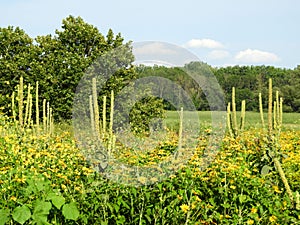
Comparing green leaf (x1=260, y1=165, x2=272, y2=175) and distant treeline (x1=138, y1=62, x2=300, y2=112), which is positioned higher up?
distant treeline (x1=138, y1=62, x2=300, y2=112)

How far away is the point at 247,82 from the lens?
1743 inches

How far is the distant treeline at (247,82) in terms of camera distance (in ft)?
25.3

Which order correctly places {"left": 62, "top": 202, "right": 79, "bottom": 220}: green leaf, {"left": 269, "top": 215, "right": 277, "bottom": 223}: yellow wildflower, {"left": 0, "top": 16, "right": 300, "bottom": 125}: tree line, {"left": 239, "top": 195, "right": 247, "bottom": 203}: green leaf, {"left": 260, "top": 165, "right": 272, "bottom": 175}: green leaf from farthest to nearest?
{"left": 0, "top": 16, "right": 300, "bottom": 125}: tree line, {"left": 260, "top": 165, "right": 272, "bottom": 175}: green leaf, {"left": 239, "top": 195, "right": 247, "bottom": 203}: green leaf, {"left": 269, "top": 215, "right": 277, "bottom": 223}: yellow wildflower, {"left": 62, "top": 202, "right": 79, "bottom": 220}: green leaf

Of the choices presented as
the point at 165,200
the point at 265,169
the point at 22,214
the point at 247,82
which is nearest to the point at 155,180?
the point at 165,200

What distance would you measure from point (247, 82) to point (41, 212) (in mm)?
43043

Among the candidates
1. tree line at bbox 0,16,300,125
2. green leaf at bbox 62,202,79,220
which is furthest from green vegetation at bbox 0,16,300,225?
tree line at bbox 0,16,300,125

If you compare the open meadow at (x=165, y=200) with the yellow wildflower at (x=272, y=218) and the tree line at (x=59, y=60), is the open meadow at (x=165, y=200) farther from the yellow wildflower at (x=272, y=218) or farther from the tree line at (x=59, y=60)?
the tree line at (x=59, y=60)

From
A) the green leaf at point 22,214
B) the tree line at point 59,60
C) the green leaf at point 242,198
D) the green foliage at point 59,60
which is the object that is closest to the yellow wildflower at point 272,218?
the green leaf at point 242,198

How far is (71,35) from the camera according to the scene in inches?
661

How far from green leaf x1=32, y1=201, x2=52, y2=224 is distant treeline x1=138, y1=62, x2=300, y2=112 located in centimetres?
463

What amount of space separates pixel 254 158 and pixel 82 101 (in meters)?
6.59

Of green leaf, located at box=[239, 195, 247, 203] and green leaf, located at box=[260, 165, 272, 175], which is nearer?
green leaf, located at box=[239, 195, 247, 203]

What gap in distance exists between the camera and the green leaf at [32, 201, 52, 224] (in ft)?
9.27

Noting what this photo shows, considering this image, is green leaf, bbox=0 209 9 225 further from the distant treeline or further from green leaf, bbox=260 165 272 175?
the distant treeline
